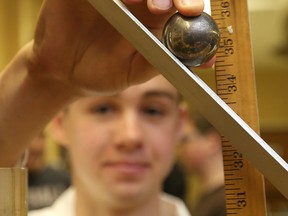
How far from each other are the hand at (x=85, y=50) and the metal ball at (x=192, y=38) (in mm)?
210

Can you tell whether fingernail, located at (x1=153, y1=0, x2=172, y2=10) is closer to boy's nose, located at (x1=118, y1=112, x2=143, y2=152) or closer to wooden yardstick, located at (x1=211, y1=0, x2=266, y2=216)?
wooden yardstick, located at (x1=211, y1=0, x2=266, y2=216)

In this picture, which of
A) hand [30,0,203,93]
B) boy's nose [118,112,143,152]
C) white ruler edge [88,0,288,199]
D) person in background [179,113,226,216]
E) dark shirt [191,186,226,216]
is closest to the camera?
white ruler edge [88,0,288,199]

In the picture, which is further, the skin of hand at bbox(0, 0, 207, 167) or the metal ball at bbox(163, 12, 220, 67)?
the skin of hand at bbox(0, 0, 207, 167)

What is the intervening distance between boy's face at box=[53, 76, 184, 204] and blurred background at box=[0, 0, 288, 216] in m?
1.43

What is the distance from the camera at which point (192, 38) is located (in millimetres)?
708

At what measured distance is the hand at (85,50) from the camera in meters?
0.93

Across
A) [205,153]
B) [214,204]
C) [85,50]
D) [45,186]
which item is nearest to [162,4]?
[85,50]

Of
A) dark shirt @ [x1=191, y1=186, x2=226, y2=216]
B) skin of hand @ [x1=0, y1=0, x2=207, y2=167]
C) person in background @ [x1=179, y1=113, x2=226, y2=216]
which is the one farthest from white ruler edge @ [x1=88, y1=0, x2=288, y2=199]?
person in background @ [x1=179, y1=113, x2=226, y2=216]

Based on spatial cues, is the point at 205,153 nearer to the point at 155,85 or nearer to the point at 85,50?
the point at 155,85

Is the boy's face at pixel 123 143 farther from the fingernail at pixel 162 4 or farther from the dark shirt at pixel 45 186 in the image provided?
the dark shirt at pixel 45 186

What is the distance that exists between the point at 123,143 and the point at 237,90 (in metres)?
0.79

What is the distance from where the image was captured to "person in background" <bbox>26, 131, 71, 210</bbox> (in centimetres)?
298

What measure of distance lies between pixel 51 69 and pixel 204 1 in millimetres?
316

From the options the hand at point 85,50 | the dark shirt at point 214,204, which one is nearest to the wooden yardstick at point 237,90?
the hand at point 85,50
